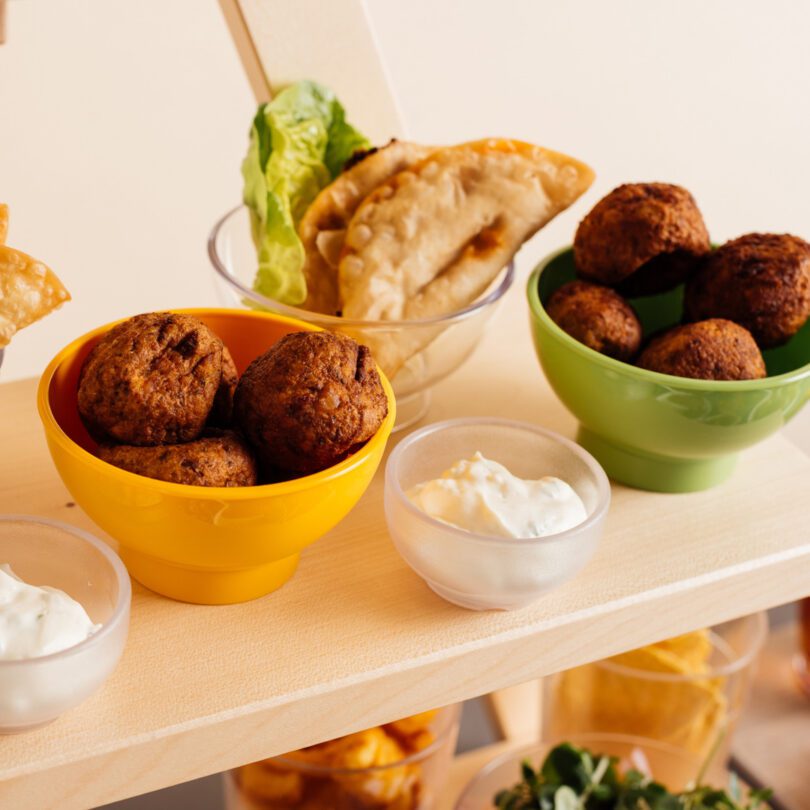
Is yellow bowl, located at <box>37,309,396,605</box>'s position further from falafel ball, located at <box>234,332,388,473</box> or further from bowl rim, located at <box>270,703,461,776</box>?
bowl rim, located at <box>270,703,461,776</box>

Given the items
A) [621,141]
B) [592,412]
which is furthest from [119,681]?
[621,141]

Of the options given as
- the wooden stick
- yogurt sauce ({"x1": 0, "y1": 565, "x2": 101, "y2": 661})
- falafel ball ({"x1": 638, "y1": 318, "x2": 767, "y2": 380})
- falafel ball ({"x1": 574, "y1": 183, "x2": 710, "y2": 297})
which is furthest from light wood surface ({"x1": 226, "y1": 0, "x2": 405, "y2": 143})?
yogurt sauce ({"x1": 0, "y1": 565, "x2": 101, "y2": 661})

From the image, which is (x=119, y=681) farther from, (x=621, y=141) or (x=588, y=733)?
(x=621, y=141)

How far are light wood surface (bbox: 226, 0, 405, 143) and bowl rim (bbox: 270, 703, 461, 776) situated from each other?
0.47 m

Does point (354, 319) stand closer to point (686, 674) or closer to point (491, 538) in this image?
point (491, 538)

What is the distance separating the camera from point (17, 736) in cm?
50

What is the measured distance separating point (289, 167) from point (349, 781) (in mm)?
452

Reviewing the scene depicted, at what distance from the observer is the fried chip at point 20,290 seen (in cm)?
54

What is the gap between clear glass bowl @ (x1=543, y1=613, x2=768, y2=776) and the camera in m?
0.96

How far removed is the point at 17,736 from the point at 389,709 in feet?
0.61

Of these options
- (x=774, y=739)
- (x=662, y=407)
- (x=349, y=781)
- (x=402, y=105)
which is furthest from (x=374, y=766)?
(x=402, y=105)

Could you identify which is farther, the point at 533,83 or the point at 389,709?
the point at 533,83

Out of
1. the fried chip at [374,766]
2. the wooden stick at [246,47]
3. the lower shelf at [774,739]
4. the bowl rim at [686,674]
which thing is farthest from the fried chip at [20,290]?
the lower shelf at [774,739]

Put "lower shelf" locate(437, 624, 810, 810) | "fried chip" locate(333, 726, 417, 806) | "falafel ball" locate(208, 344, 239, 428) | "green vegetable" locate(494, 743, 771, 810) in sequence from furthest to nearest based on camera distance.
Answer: "lower shelf" locate(437, 624, 810, 810) < "green vegetable" locate(494, 743, 771, 810) < "fried chip" locate(333, 726, 417, 806) < "falafel ball" locate(208, 344, 239, 428)
